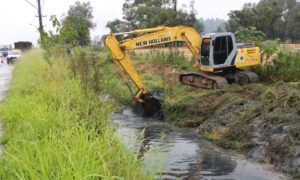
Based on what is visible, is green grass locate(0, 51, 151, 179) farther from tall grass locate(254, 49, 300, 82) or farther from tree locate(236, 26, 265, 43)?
tree locate(236, 26, 265, 43)

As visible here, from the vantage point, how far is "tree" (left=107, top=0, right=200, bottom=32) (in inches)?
2549

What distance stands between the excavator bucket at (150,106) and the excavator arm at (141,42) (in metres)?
0.16

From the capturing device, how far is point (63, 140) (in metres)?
5.81

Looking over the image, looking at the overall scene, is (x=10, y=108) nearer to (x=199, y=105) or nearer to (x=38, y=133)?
(x=38, y=133)

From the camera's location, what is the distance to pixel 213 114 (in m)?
13.8

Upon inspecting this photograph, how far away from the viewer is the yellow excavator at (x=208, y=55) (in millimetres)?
15703

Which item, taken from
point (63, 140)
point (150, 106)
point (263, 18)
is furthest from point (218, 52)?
point (263, 18)

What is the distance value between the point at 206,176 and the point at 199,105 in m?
5.82

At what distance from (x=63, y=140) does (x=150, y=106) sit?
9.89 meters

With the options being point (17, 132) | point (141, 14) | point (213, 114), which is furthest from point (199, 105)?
point (141, 14)

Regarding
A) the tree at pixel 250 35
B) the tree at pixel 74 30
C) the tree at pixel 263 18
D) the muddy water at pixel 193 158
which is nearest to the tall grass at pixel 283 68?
the tree at pixel 250 35

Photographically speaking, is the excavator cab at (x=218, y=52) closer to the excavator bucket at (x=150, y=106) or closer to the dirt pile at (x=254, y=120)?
the dirt pile at (x=254, y=120)

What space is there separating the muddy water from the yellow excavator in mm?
3347

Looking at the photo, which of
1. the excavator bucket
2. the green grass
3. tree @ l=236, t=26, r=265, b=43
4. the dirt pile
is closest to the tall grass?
tree @ l=236, t=26, r=265, b=43
